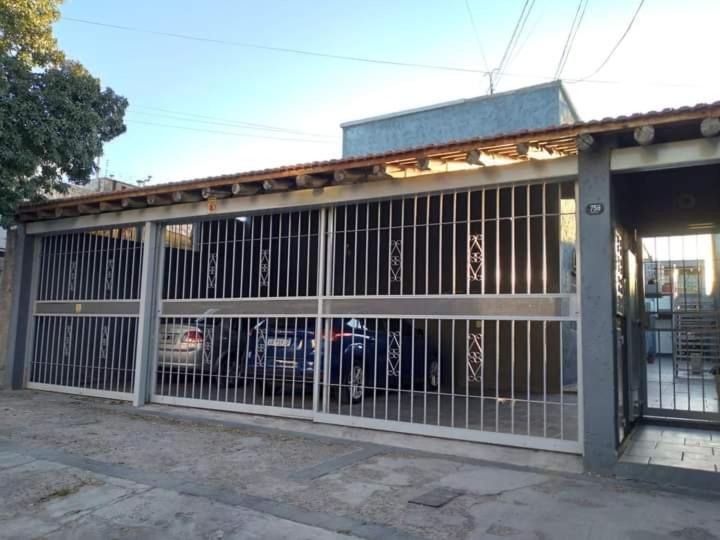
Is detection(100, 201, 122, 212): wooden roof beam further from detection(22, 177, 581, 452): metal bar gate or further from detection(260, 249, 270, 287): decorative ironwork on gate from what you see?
detection(260, 249, 270, 287): decorative ironwork on gate

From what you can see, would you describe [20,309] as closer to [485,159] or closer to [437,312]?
[437,312]

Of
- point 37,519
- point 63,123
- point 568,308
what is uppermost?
point 63,123

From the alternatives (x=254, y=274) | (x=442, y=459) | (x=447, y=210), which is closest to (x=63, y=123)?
(x=254, y=274)

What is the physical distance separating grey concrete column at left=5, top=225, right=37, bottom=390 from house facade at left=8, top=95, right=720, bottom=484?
0.11ft

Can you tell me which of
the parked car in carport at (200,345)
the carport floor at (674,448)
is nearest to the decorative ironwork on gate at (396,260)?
the parked car in carport at (200,345)

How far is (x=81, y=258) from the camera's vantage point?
10375mm

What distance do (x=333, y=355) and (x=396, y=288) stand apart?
9.39 feet

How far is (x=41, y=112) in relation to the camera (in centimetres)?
938

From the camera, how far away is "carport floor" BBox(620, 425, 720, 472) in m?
5.25

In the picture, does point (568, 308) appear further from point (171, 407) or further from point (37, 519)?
point (171, 407)

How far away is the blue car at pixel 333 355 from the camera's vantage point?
7.46 meters

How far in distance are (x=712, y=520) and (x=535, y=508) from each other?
1264 millimetres

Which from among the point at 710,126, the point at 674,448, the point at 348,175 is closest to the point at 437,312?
the point at 348,175

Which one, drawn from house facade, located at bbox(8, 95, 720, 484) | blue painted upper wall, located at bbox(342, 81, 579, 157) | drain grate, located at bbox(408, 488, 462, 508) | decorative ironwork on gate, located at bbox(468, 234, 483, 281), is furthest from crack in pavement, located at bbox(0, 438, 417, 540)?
blue painted upper wall, located at bbox(342, 81, 579, 157)
